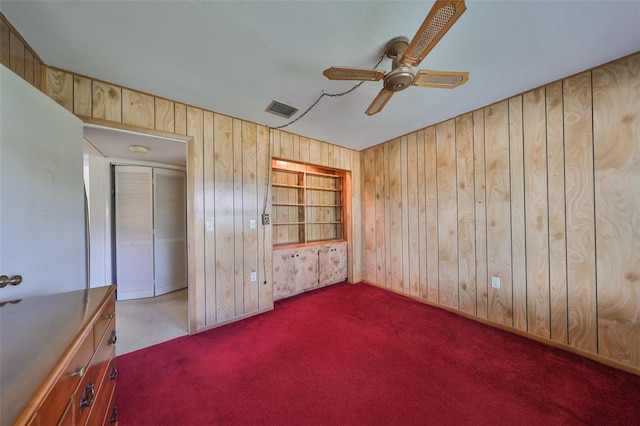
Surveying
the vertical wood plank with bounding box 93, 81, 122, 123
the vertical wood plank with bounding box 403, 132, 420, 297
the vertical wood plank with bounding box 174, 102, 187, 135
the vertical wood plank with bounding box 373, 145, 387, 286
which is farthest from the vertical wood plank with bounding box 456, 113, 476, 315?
the vertical wood plank with bounding box 93, 81, 122, 123

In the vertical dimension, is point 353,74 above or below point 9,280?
above

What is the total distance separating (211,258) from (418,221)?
277 centimetres

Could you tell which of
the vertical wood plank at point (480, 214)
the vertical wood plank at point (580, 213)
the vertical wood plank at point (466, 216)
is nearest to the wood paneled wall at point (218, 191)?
the vertical wood plank at point (466, 216)

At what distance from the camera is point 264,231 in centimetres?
299

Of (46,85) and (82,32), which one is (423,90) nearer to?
(82,32)

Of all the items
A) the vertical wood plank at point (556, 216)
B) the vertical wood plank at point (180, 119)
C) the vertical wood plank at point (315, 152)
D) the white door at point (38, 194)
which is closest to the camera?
the white door at point (38, 194)

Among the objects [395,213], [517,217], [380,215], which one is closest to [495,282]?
[517,217]

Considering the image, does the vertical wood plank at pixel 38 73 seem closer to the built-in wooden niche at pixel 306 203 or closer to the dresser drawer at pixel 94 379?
the dresser drawer at pixel 94 379

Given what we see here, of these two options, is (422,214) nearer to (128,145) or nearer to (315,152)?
(315,152)

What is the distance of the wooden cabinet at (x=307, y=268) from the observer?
3306 millimetres

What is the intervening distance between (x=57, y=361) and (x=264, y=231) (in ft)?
7.82

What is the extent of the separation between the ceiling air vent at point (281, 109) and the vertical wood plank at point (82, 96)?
1522mm

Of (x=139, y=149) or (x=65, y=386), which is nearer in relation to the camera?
(x=65, y=386)

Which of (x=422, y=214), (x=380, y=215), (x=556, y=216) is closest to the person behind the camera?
(x=556, y=216)
